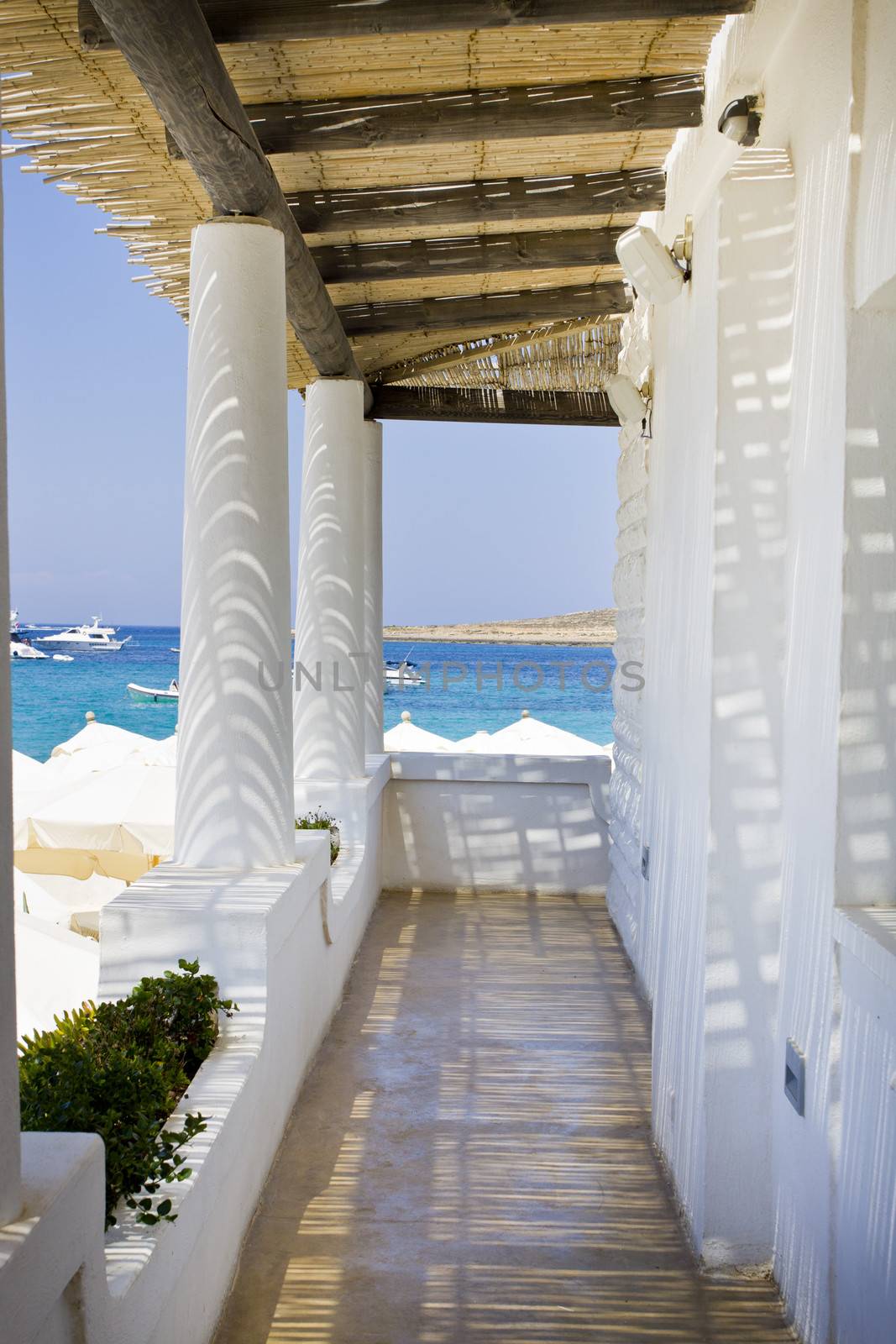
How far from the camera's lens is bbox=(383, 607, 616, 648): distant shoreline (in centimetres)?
4653

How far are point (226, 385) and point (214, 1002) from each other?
1846mm

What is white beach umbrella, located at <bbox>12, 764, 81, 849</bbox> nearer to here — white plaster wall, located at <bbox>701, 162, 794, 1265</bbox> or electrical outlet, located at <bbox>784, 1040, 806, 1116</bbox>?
white plaster wall, located at <bbox>701, 162, 794, 1265</bbox>

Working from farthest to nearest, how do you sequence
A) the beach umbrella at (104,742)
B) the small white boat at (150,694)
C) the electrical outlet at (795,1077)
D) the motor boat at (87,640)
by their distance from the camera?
1. the motor boat at (87,640)
2. the small white boat at (150,694)
3. the beach umbrella at (104,742)
4. the electrical outlet at (795,1077)

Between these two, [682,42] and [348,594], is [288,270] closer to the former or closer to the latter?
[682,42]

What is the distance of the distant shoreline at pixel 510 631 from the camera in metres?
46.5

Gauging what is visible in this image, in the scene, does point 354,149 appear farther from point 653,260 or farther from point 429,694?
point 429,694

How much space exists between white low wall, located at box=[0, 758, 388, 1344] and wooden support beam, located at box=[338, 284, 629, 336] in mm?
2642

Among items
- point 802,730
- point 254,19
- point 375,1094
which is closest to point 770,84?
point 254,19

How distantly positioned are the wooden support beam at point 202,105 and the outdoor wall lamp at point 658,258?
42.9 inches

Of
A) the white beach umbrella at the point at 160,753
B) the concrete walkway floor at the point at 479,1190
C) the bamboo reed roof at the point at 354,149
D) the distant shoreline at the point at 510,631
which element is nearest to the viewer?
the concrete walkway floor at the point at 479,1190

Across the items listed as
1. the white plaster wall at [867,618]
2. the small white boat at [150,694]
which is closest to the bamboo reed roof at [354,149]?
the white plaster wall at [867,618]

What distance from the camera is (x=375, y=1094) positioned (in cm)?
389

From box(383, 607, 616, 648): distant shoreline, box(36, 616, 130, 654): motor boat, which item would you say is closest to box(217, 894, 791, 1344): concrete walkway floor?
box(383, 607, 616, 648): distant shoreline

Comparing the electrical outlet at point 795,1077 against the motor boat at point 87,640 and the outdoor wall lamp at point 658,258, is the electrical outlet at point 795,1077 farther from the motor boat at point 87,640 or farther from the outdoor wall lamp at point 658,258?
the motor boat at point 87,640
